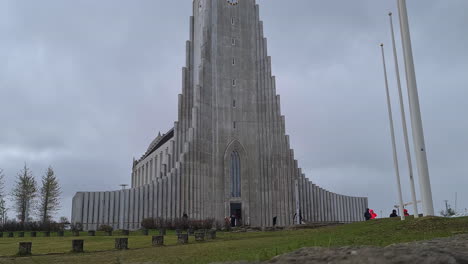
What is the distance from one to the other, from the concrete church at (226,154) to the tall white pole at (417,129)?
3248 centimetres

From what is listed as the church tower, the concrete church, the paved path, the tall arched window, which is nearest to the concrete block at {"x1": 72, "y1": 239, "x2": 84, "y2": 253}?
the paved path

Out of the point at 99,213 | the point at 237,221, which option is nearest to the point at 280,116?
the point at 237,221

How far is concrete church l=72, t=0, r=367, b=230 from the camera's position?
46.9 m

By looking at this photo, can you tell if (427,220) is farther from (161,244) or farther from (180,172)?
(180,172)

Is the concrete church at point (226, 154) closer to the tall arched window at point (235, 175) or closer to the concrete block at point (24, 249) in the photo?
the tall arched window at point (235, 175)

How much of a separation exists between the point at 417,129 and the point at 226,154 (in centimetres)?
3417

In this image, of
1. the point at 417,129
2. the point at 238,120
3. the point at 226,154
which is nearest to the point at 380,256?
the point at 417,129

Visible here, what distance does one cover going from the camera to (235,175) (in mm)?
51406

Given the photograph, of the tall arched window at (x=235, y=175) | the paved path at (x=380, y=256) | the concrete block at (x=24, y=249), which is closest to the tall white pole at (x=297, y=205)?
the tall arched window at (x=235, y=175)

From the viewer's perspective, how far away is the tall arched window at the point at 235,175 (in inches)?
2002

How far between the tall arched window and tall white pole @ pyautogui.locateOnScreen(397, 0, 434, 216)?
34078 millimetres

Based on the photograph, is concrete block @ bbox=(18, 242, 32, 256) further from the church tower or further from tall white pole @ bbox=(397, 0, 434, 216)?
the church tower

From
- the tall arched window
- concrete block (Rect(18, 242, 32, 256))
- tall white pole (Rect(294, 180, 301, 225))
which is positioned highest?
the tall arched window

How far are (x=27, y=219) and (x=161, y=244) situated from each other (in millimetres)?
41171
